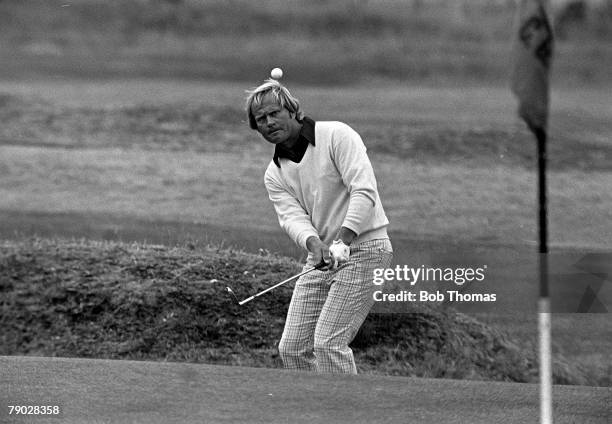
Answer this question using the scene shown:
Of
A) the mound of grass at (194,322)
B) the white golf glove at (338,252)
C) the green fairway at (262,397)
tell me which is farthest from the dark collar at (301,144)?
the mound of grass at (194,322)

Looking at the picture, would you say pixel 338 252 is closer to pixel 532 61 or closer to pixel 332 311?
pixel 332 311

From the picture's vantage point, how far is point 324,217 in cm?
536

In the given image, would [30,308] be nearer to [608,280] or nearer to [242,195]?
[242,195]

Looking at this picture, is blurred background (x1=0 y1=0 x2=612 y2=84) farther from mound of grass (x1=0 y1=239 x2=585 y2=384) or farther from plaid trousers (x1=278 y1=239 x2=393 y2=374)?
plaid trousers (x1=278 y1=239 x2=393 y2=374)

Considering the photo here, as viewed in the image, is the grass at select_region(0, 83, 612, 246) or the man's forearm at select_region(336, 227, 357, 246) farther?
the grass at select_region(0, 83, 612, 246)

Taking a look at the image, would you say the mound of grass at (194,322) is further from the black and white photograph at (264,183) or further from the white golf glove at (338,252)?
the white golf glove at (338,252)

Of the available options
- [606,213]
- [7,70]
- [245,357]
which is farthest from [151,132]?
[606,213]

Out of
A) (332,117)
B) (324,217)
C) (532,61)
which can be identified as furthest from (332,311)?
(332,117)

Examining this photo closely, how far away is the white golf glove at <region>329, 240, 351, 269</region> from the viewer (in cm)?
501

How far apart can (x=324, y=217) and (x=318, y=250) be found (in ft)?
0.90

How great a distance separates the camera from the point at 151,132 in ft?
24.2

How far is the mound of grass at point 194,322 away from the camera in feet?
22.8

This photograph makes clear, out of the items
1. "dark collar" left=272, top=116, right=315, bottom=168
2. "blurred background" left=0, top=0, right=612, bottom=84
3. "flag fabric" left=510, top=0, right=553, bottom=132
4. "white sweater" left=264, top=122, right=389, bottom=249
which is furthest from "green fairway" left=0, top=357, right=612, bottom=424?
"blurred background" left=0, top=0, right=612, bottom=84

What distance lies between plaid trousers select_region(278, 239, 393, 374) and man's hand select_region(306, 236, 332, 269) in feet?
0.52
